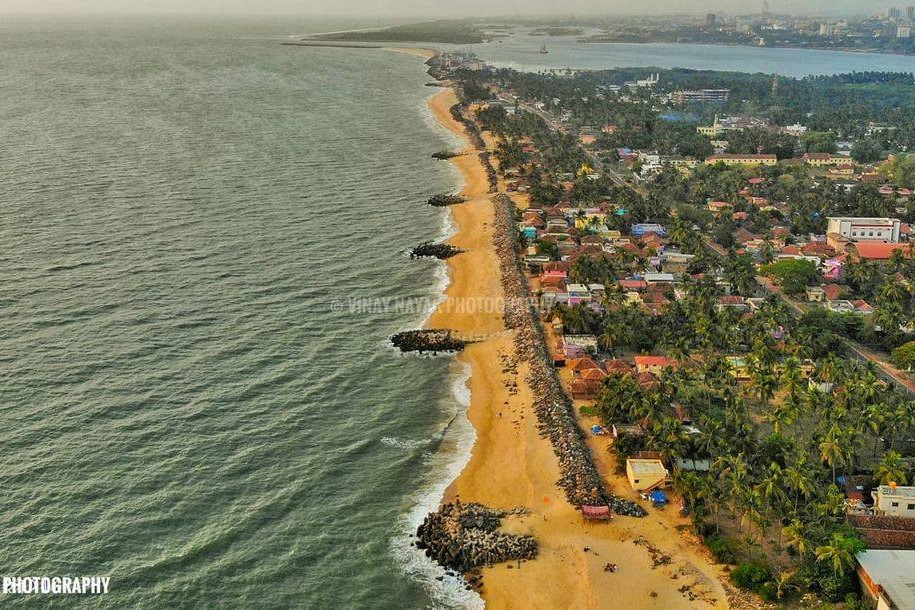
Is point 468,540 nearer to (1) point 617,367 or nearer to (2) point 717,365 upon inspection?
(1) point 617,367

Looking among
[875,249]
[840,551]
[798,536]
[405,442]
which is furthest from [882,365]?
[405,442]

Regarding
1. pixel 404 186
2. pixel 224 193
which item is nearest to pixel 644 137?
pixel 404 186

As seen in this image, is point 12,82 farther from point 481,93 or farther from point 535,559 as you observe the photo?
point 535,559

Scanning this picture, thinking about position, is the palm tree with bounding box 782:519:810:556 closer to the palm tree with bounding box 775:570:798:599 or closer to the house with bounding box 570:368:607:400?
the palm tree with bounding box 775:570:798:599

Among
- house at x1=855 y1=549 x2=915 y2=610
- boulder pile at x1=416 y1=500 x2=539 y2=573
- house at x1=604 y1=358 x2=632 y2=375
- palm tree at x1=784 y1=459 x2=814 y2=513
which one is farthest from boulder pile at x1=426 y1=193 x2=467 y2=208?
house at x1=855 y1=549 x2=915 y2=610

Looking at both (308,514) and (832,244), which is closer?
(308,514)

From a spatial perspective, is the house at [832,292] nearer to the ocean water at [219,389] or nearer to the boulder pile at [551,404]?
the boulder pile at [551,404]
